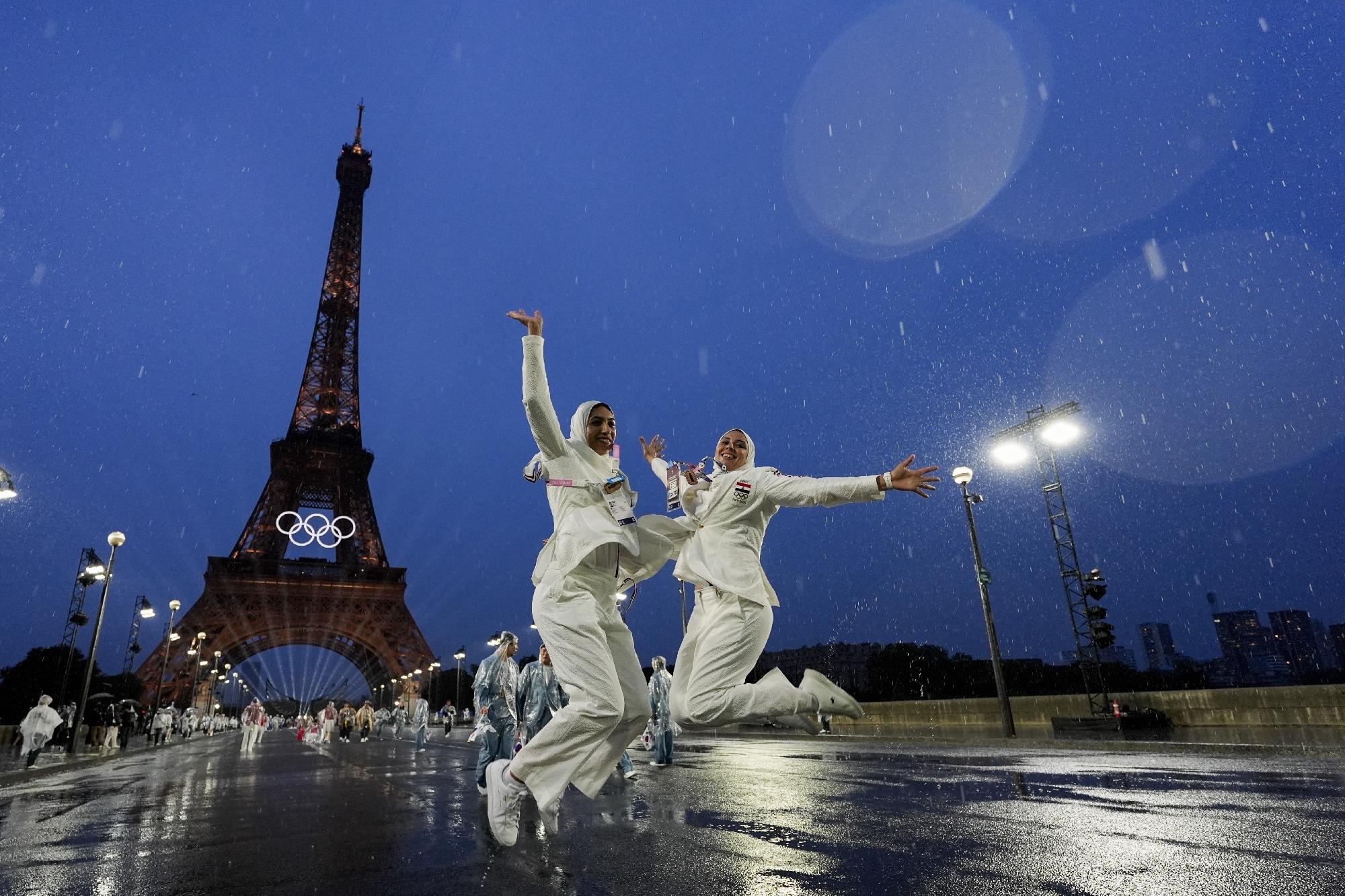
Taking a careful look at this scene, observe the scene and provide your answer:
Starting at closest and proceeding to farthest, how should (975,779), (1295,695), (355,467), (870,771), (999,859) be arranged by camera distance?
(999,859), (975,779), (870,771), (1295,695), (355,467)

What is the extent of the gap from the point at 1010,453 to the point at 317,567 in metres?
48.5

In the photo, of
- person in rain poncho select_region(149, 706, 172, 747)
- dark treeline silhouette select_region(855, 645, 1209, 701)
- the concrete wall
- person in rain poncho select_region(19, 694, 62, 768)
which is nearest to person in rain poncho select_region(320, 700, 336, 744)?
person in rain poncho select_region(149, 706, 172, 747)

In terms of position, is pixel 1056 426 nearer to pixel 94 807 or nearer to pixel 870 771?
pixel 870 771

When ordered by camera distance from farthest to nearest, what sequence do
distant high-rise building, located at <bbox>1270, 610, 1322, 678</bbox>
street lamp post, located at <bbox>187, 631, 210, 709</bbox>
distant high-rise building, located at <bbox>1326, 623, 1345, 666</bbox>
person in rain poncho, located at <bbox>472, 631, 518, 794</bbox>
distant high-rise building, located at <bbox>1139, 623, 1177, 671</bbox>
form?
distant high-rise building, located at <bbox>1139, 623, 1177, 671</bbox> → distant high-rise building, located at <bbox>1270, 610, 1322, 678</bbox> → distant high-rise building, located at <bbox>1326, 623, 1345, 666</bbox> → street lamp post, located at <bbox>187, 631, 210, 709</bbox> → person in rain poncho, located at <bbox>472, 631, 518, 794</bbox>

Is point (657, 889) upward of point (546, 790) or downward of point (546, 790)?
downward

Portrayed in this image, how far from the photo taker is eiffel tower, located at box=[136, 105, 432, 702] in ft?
167

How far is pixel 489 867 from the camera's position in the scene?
386 centimetres

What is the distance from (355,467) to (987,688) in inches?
1909

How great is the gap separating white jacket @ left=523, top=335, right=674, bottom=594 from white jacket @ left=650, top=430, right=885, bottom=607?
0.30 meters

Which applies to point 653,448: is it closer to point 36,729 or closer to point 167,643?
point 36,729

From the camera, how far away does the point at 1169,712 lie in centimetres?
1880

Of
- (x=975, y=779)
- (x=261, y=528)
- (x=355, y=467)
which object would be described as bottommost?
(x=975, y=779)

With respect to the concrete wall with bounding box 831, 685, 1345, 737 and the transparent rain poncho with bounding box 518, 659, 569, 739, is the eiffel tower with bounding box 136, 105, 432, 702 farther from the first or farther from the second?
the transparent rain poncho with bounding box 518, 659, 569, 739

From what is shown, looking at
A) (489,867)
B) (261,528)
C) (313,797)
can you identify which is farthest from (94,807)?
(261,528)
